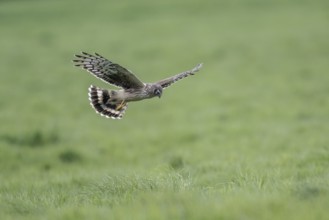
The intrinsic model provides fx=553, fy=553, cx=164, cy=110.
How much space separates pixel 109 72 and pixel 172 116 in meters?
8.64

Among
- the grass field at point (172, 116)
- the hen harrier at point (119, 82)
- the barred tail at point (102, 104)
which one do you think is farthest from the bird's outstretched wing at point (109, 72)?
the grass field at point (172, 116)

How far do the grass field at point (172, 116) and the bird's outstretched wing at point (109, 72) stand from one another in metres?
1.29

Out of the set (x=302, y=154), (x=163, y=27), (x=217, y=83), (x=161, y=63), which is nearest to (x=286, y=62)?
(x=217, y=83)

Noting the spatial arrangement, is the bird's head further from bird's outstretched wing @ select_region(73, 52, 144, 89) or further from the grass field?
the grass field

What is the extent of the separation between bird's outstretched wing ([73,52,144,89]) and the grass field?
1.29 metres

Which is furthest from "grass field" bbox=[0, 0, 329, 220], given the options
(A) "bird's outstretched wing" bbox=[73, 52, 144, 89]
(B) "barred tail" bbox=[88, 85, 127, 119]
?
(A) "bird's outstretched wing" bbox=[73, 52, 144, 89]

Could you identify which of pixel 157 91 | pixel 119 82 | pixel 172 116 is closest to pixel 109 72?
pixel 119 82

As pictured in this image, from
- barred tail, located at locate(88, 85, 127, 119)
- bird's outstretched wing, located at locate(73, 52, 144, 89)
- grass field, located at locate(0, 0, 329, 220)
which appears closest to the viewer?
grass field, located at locate(0, 0, 329, 220)

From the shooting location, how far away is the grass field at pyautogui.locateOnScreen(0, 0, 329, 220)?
563 cm

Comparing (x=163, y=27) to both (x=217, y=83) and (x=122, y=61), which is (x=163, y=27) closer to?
(x=122, y=61)

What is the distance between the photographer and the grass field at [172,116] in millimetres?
5629

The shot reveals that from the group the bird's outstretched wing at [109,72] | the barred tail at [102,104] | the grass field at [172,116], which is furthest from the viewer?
the barred tail at [102,104]

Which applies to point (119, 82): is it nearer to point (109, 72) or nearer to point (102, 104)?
point (109, 72)

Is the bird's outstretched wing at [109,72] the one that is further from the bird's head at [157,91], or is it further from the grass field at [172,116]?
the grass field at [172,116]
